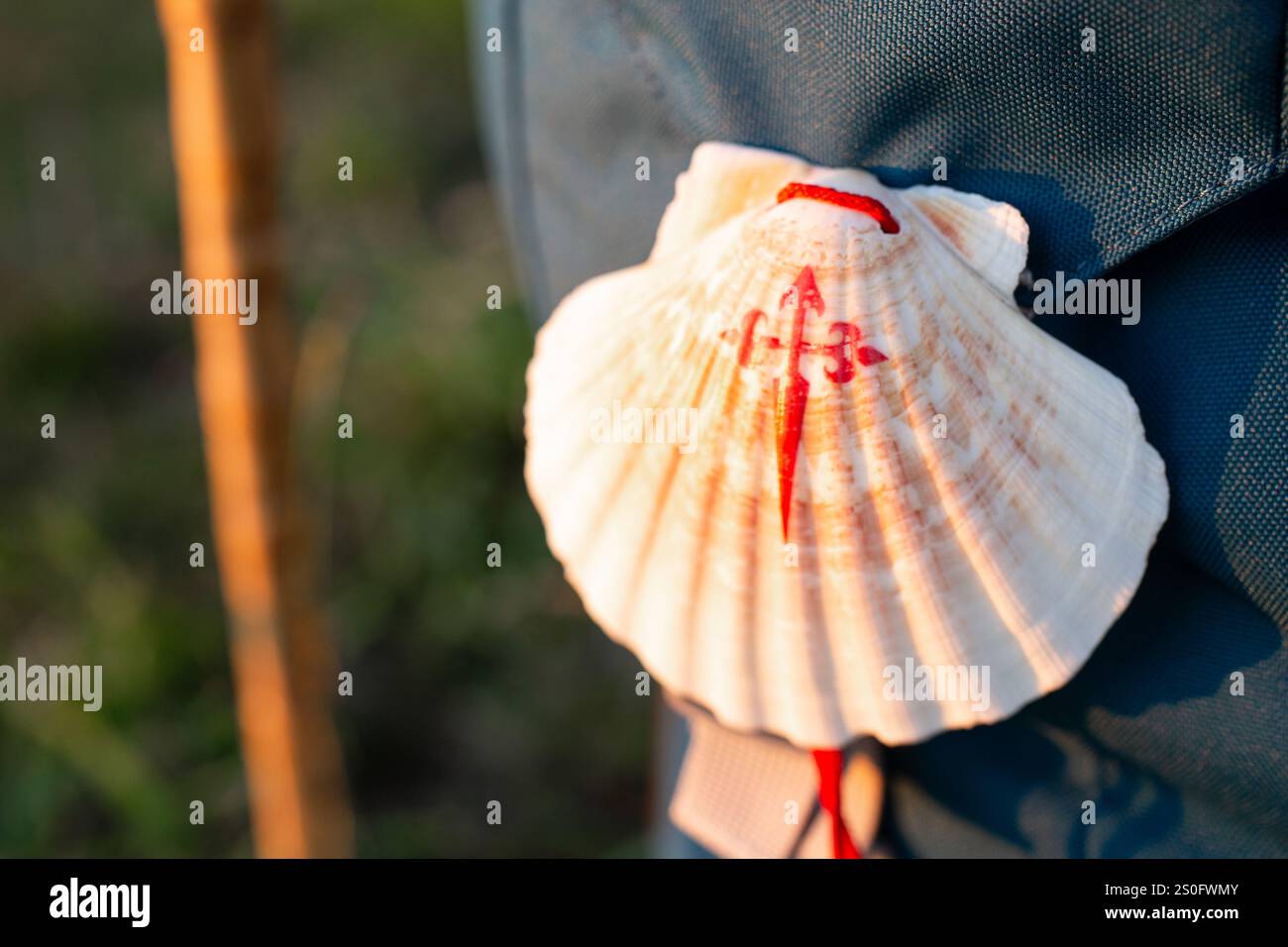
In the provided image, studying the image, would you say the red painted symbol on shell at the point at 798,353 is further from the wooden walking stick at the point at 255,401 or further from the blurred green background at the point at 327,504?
the blurred green background at the point at 327,504

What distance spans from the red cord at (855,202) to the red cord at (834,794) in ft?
1.12

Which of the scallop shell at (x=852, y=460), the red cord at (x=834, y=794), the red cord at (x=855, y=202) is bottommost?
the red cord at (x=834, y=794)

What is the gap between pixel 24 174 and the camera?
2.18 meters

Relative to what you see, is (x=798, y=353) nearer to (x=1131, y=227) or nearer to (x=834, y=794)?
(x=1131, y=227)

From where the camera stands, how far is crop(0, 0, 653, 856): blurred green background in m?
1.49

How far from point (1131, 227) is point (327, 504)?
1.46 meters

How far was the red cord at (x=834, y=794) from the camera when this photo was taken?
28.7 inches

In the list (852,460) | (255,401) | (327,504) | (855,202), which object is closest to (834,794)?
(852,460)

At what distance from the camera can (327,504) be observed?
181cm

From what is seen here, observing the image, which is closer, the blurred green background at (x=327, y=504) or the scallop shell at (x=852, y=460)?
the scallop shell at (x=852, y=460)

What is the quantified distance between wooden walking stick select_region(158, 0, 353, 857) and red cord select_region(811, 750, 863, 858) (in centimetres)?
48

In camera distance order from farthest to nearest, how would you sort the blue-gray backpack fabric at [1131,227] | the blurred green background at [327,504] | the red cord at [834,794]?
the blurred green background at [327,504], the red cord at [834,794], the blue-gray backpack fabric at [1131,227]

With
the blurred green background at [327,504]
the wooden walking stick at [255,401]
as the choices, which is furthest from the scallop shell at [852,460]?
the blurred green background at [327,504]

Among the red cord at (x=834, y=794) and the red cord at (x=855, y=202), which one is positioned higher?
the red cord at (x=855, y=202)
